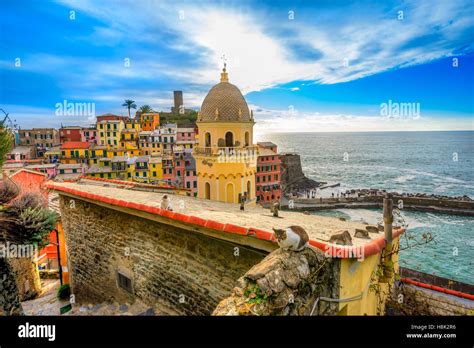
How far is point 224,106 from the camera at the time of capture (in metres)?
15.6

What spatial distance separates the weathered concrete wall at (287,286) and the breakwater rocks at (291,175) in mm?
70860

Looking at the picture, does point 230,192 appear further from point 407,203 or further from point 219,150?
point 407,203

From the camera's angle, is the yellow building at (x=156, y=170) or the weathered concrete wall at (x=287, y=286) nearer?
the weathered concrete wall at (x=287, y=286)

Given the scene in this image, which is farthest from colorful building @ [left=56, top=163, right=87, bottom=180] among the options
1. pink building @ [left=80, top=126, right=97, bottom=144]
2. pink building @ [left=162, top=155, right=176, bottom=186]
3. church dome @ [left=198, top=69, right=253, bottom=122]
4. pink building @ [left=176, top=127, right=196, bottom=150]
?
church dome @ [left=198, top=69, right=253, bottom=122]

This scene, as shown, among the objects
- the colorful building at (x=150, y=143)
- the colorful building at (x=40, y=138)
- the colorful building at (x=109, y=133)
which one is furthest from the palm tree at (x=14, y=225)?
the colorful building at (x=40, y=138)

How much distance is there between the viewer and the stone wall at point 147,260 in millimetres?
6727

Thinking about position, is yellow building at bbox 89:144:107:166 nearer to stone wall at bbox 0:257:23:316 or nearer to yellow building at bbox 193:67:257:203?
yellow building at bbox 193:67:257:203

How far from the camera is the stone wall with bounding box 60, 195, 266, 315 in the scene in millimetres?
6727

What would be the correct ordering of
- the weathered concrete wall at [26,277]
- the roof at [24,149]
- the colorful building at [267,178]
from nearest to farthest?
the weathered concrete wall at [26,277], the colorful building at [267,178], the roof at [24,149]

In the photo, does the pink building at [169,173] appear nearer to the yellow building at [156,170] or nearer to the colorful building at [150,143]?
the yellow building at [156,170]
